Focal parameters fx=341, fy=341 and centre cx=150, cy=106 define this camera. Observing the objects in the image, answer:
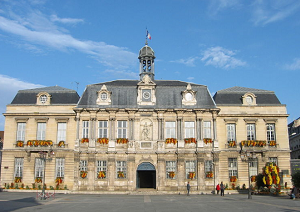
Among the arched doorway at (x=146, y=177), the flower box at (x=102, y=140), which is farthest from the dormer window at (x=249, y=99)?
the flower box at (x=102, y=140)

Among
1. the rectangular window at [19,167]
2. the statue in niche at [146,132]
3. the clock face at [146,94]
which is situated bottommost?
the rectangular window at [19,167]

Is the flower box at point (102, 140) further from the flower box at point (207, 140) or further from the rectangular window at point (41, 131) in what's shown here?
the flower box at point (207, 140)

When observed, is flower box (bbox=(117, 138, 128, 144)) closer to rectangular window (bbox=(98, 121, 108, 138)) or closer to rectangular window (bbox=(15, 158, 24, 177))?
rectangular window (bbox=(98, 121, 108, 138))

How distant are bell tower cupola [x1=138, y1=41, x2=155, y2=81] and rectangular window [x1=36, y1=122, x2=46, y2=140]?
47.3ft

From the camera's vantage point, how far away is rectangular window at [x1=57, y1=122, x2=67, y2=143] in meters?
42.9

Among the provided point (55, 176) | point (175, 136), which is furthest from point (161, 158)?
point (55, 176)

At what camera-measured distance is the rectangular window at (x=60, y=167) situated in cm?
4175

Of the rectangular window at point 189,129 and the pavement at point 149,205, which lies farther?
the rectangular window at point 189,129

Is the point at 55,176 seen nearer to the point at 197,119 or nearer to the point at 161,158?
the point at 161,158

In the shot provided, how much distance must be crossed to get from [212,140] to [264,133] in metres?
6.96

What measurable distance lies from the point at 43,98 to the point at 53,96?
132 cm

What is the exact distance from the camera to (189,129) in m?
42.5

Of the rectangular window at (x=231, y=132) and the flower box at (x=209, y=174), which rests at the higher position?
the rectangular window at (x=231, y=132)

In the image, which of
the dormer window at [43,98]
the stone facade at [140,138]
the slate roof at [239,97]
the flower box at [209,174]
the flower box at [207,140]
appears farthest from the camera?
the slate roof at [239,97]
